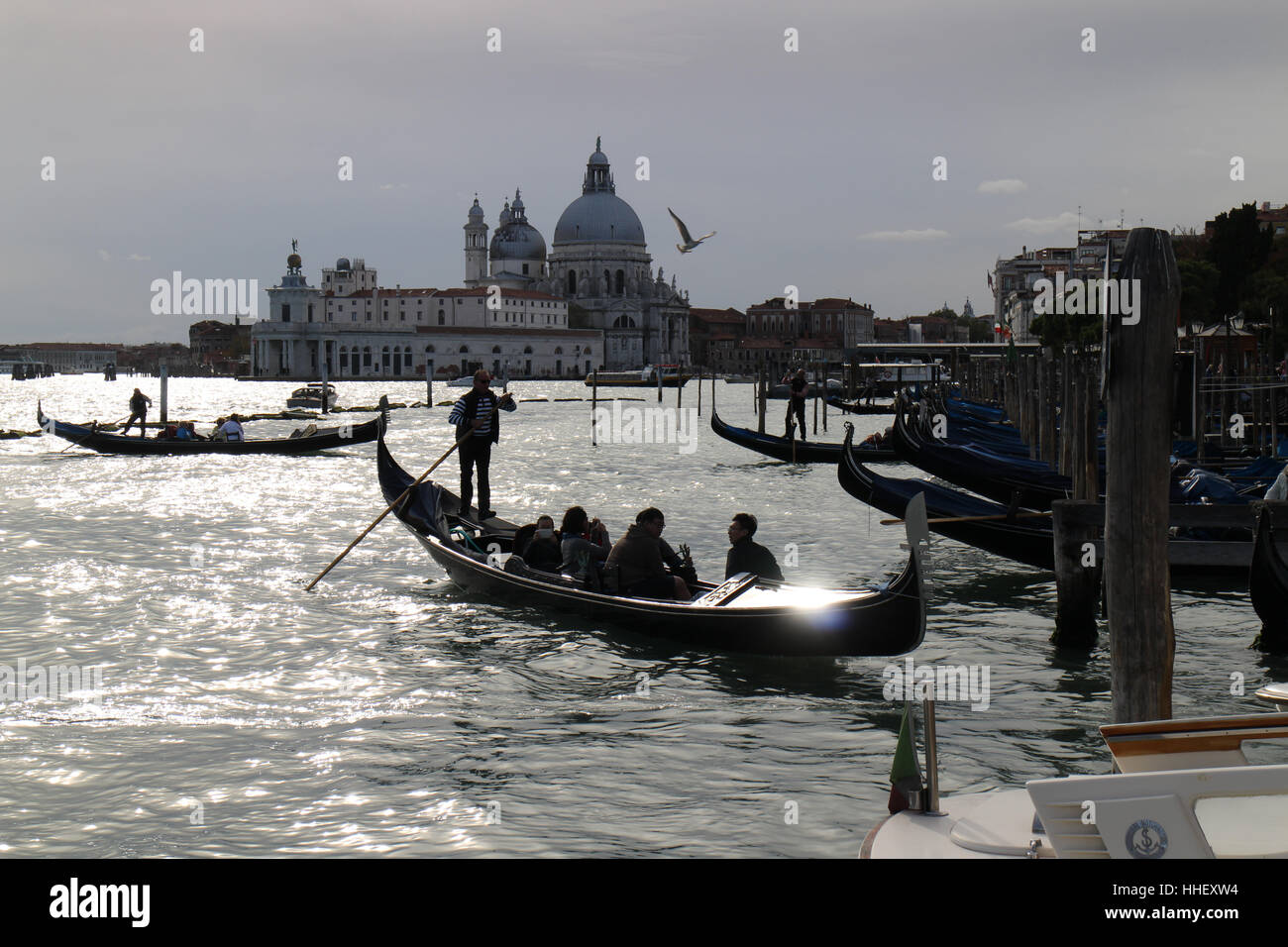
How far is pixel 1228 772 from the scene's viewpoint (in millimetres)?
2527

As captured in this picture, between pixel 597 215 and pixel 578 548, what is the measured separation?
8986cm

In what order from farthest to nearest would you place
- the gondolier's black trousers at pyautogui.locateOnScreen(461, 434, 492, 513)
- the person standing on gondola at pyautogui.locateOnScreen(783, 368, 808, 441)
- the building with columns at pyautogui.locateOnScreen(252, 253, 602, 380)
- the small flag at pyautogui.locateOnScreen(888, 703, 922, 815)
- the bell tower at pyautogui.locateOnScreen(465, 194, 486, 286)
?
the bell tower at pyautogui.locateOnScreen(465, 194, 486, 286) < the building with columns at pyautogui.locateOnScreen(252, 253, 602, 380) < the person standing on gondola at pyautogui.locateOnScreen(783, 368, 808, 441) < the gondolier's black trousers at pyautogui.locateOnScreen(461, 434, 492, 513) < the small flag at pyautogui.locateOnScreen(888, 703, 922, 815)

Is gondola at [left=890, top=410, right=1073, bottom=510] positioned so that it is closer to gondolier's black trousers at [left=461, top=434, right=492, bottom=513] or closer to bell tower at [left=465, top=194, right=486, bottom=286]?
gondolier's black trousers at [left=461, top=434, right=492, bottom=513]

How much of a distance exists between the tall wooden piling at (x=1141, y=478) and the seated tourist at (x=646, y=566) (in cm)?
284

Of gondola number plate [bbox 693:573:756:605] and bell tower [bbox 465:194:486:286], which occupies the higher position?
bell tower [bbox 465:194:486:286]

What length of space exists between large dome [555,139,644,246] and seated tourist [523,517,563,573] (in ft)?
291

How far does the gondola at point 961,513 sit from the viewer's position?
8.14 meters

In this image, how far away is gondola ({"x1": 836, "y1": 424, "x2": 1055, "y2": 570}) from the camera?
8.14m

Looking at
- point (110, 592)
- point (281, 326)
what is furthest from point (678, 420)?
point (281, 326)

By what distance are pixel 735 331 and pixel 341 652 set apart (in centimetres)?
10261

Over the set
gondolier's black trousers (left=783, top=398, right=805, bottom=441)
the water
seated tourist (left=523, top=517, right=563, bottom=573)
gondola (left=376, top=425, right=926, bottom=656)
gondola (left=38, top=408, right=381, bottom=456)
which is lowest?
the water

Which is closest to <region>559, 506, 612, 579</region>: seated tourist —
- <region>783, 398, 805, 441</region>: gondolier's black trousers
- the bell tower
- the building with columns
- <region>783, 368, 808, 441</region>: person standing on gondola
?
<region>783, 398, 805, 441</region>: gondolier's black trousers
